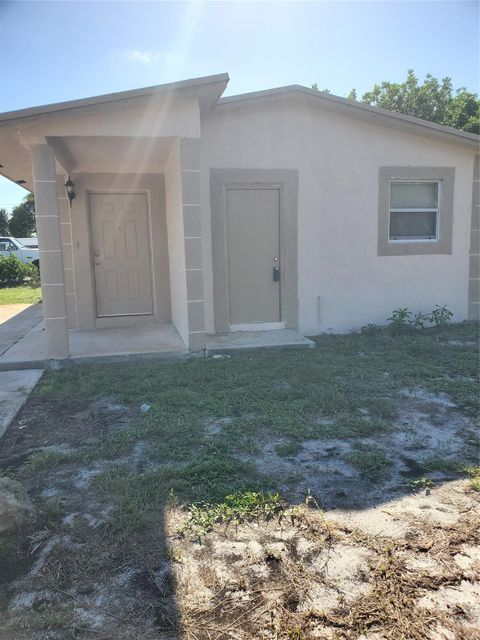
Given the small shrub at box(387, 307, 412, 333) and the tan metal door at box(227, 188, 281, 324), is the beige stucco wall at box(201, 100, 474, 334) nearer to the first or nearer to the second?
the small shrub at box(387, 307, 412, 333)

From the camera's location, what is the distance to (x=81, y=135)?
5723 millimetres

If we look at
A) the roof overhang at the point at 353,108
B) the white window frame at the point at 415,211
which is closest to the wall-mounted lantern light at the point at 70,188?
the roof overhang at the point at 353,108

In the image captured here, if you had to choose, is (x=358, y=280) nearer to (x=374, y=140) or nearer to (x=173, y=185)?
(x=374, y=140)

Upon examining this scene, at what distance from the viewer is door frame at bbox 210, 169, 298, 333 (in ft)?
24.3

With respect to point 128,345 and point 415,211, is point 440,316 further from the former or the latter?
point 128,345

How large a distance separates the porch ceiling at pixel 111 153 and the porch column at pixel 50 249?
33cm

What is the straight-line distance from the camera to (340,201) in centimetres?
Answer: 785

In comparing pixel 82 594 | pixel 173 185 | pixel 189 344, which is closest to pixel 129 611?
pixel 82 594

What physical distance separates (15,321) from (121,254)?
2.64 meters

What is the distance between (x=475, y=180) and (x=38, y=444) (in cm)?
793

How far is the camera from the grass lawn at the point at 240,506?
2104 millimetres

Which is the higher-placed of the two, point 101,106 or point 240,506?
point 101,106

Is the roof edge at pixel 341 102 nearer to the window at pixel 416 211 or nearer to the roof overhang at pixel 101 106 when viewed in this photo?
the window at pixel 416 211

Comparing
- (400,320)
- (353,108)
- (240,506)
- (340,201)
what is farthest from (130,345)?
(353,108)
